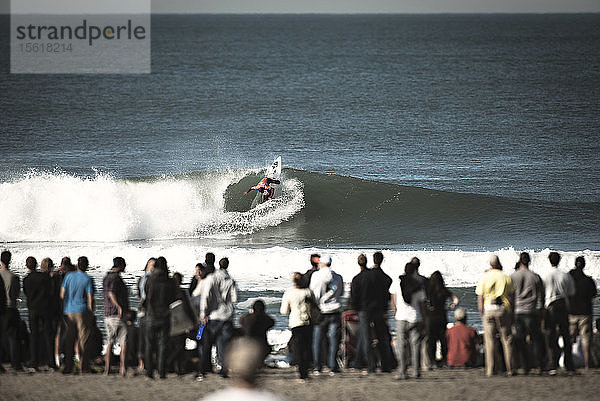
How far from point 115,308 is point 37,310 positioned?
82cm

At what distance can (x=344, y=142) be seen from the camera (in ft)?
186

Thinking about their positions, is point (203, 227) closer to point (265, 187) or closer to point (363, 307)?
point (265, 187)

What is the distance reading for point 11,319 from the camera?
9641mm

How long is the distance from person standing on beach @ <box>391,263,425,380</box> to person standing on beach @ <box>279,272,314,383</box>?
35.9 inches

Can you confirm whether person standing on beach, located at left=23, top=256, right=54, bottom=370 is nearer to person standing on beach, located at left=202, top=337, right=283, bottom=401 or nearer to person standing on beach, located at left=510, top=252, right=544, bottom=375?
person standing on beach, located at left=510, top=252, right=544, bottom=375

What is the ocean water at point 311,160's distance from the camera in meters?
24.3

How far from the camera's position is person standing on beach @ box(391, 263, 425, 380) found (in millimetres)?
9438

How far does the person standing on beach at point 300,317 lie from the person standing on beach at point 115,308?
1.62 meters

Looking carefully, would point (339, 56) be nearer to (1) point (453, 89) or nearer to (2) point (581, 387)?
(1) point (453, 89)

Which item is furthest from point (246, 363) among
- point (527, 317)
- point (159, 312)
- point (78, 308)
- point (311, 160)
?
point (311, 160)

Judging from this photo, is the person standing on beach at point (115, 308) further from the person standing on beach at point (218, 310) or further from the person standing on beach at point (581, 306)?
the person standing on beach at point (581, 306)

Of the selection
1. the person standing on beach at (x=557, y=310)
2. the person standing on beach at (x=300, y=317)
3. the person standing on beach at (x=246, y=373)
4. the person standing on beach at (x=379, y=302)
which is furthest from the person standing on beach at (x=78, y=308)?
the person standing on beach at (x=246, y=373)

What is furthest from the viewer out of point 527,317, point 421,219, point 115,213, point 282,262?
point 421,219

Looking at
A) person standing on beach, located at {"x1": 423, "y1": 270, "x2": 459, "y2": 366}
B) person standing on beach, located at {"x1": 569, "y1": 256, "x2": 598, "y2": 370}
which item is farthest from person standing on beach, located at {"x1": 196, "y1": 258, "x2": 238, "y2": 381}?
person standing on beach, located at {"x1": 569, "y1": 256, "x2": 598, "y2": 370}
